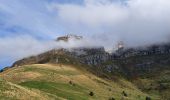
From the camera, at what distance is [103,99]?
19450 cm

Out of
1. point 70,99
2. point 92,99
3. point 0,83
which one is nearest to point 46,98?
point 0,83

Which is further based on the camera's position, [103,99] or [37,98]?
[103,99]

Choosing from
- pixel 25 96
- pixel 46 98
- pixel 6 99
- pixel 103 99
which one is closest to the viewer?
pixel 6 99

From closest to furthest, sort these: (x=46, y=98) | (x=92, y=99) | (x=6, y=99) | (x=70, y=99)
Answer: (x=6, y=99)
(x=46, y=98)
(x=70, y=99)
(x=92, y=99)

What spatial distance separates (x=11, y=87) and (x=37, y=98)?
283 inches

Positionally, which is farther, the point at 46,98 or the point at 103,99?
the point at 103,99

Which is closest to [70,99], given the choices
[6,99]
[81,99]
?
[81,99]

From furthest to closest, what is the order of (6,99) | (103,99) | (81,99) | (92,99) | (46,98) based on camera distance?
(103,99)
(92,99)
(81,99)
(46,98)
(6,99)

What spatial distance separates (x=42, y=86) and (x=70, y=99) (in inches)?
1446

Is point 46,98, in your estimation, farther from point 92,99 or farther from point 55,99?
point 92,99

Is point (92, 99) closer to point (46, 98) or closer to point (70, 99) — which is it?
point (70, 99)

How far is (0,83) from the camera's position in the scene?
100 metres

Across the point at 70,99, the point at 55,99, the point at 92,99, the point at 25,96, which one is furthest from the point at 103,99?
the point at 25,96

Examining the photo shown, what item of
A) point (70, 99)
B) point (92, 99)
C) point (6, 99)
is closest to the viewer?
point (6, 99)
